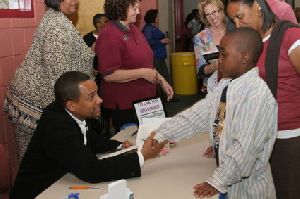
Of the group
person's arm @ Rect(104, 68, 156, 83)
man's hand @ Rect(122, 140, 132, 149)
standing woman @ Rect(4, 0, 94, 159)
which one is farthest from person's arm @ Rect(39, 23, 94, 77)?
man's hand @ Rect(122, 140, 132, 149)

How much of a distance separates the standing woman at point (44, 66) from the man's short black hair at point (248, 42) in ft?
4.59

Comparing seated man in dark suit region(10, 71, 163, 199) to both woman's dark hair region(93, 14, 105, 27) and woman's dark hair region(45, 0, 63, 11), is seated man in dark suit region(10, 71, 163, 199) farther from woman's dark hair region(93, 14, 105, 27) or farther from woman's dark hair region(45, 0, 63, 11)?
woman's dark hair region(93, 14, 105, 27)

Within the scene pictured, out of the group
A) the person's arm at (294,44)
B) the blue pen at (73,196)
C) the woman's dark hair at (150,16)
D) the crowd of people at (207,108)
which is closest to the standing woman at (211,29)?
the crowd of people at (207,108)

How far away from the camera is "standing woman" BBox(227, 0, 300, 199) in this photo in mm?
1904

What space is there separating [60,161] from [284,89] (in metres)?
1.09

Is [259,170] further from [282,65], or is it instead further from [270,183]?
[282,65]

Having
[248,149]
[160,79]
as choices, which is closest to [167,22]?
[160,79]

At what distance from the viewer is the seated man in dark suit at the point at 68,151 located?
1792 mm

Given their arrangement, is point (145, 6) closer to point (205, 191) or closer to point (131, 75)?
point (131, 75)

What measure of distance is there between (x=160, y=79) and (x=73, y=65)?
630 mm

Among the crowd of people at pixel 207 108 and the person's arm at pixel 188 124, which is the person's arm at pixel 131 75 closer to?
the crowd of people at pixel 207 108

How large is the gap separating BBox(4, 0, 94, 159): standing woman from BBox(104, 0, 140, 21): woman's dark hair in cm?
26

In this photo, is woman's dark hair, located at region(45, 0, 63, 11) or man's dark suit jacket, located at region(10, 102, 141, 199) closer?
man's dark suit jacket, located at region(10, 102, 141, 199)

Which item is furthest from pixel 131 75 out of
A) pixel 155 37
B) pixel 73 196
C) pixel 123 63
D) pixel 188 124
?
pixel 155 37
